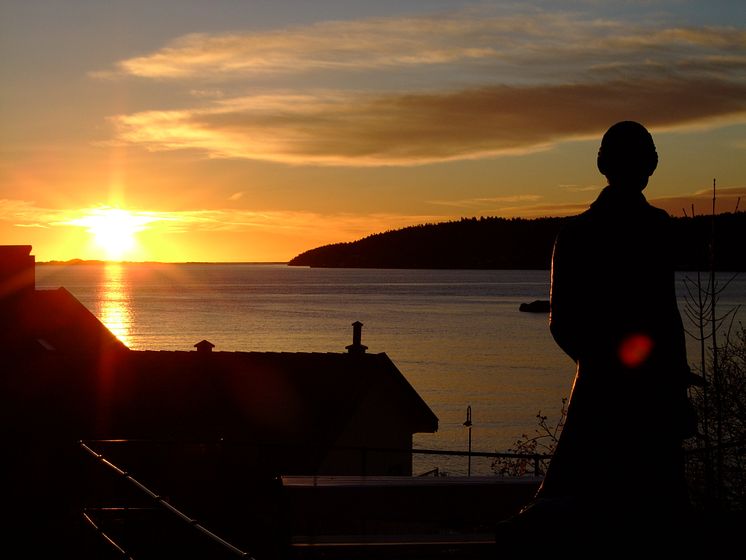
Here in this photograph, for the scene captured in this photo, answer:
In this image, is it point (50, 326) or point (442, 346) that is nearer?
point (50, 326)

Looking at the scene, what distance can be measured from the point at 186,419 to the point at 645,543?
29.2m

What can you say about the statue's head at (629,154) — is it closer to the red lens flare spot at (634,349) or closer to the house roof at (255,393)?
the red lens flare spot at (634,349)

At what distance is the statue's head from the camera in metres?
5.04

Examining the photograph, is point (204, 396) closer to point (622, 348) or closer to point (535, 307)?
point (622, 348)

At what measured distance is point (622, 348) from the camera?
4863 millimetres

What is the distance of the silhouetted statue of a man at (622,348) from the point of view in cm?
470

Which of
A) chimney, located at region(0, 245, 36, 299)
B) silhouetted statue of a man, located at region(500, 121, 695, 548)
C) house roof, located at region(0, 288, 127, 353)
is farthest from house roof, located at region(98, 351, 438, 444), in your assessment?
silhouetted statue of a man, located at region(500, 121, 695, 548)

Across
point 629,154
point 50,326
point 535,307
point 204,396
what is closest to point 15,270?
point 50,326

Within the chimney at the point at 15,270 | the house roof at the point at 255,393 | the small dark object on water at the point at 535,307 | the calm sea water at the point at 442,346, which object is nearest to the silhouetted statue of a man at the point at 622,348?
the house roof at the point at 255,393

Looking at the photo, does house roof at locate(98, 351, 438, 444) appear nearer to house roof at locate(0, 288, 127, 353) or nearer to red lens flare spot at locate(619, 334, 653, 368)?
house roof at locate(0, 288, 127, 353)

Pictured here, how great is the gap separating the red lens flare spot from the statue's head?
0.76 meters

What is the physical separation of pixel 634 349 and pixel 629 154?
95cm

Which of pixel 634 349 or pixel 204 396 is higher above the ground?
pixel 634 349

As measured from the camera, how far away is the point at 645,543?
432 cm
